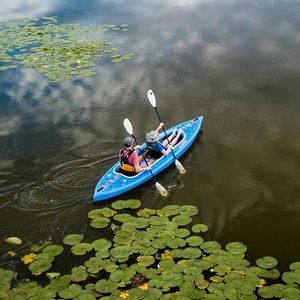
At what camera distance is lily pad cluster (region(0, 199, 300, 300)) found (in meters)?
4.88

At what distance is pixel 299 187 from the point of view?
7.47m

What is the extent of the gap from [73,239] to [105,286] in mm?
1330

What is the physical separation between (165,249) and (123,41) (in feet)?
39.8

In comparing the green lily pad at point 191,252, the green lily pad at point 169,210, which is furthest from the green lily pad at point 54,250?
the green lily pad at point 191,252

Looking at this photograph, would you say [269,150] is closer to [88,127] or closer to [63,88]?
[88,127]

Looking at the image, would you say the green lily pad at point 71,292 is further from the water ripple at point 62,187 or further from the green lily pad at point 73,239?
the water ripple at point 62,187

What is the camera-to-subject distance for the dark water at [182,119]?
22.6 feet

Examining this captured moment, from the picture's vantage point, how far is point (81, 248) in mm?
5867

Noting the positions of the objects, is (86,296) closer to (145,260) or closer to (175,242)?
(145,260)

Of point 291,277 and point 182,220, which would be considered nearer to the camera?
point 291,277

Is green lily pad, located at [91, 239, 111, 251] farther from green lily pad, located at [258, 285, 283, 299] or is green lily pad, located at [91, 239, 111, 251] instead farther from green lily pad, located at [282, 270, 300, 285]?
green lily pad, located at [282, 270, 300, 285]

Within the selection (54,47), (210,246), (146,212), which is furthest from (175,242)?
(54,47)

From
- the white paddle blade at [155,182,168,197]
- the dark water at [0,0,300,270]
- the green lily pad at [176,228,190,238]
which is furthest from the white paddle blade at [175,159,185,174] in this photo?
the green lily pad at [176,228,190,238]

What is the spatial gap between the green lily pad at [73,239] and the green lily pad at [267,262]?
2.63 metres
